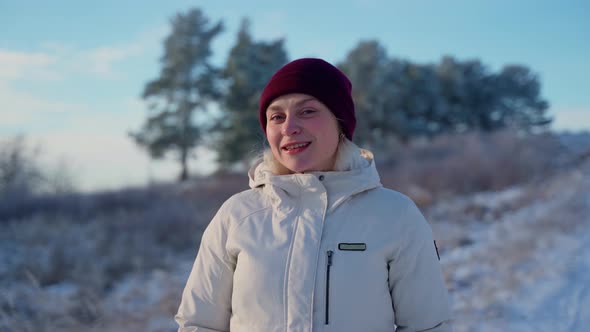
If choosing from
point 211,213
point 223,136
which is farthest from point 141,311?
point 223,136

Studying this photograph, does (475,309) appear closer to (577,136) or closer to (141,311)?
(141,311)

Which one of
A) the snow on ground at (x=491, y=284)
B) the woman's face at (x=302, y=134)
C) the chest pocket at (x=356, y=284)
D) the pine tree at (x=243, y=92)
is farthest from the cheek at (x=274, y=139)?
the pine tree at (x=243, y=92)

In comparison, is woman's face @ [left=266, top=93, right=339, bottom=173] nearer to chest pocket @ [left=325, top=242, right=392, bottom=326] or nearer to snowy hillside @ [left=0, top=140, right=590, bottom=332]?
chest pocket @ [left=325, top=242, right=392, bottom=326]

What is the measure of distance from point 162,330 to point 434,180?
976 cm

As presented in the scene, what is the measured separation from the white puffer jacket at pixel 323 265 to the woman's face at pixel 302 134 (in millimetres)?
70

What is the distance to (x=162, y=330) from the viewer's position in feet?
14.6

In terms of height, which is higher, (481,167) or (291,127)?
(481,167)

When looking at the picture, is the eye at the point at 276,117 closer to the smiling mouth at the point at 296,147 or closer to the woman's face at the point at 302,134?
the woman's face at the point at 302,134

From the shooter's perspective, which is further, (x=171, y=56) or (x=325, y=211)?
(x=171, y=56)

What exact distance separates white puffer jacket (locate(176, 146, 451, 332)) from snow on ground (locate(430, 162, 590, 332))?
9.02 ft

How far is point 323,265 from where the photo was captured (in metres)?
1.45

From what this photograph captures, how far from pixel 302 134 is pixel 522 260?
4980 mm

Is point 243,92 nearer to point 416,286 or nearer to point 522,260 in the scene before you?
point 522,260

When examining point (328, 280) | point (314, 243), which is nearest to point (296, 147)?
point (314, 243)
